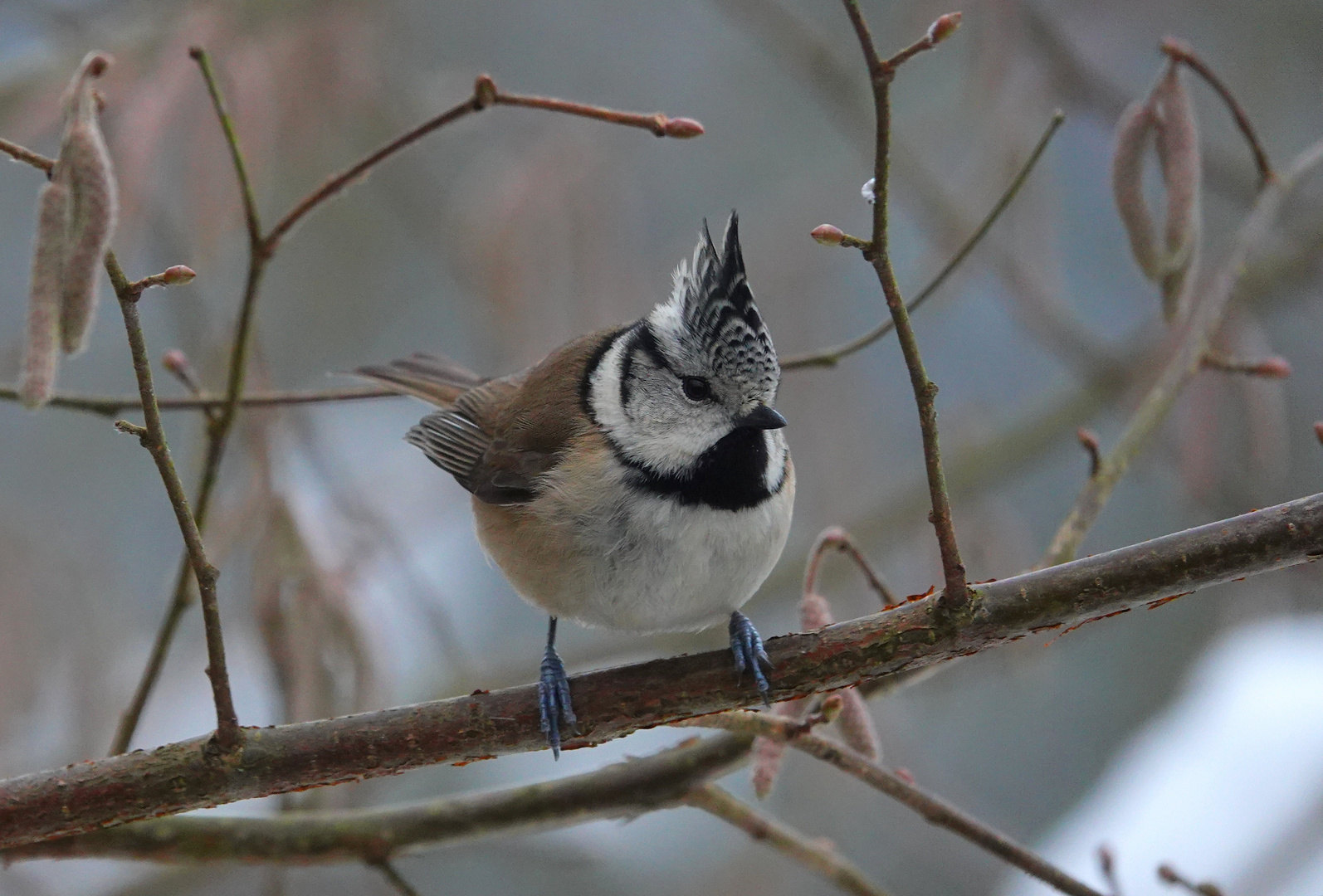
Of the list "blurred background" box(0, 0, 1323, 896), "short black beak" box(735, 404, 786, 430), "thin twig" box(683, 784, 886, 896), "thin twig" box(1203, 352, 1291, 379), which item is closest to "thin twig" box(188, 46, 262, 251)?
"blurred background" box(0, 0, 1323, 896)

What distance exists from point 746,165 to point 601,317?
2892mm

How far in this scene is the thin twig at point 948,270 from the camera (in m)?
1.81

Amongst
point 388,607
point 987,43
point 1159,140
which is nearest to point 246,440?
point 1159,140

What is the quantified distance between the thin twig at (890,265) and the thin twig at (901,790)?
0.40m

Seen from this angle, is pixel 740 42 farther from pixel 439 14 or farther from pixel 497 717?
pixel 497 717

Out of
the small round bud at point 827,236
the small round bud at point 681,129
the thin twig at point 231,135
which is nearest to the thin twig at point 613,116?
the small round bud at point 681,129

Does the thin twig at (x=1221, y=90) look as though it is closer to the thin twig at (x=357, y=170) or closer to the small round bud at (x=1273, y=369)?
the small round bud at (x=1273, y=369)

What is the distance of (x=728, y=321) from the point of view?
2129 millimetres

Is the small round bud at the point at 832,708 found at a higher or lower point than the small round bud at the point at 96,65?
lower

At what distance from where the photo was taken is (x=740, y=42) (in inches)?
233

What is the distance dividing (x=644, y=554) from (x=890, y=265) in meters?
0.91

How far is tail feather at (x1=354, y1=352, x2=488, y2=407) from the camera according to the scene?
303cm

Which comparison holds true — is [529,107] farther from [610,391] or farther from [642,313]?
[642,313]

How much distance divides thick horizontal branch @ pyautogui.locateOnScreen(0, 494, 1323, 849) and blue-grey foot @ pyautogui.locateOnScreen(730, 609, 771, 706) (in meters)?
0.02
